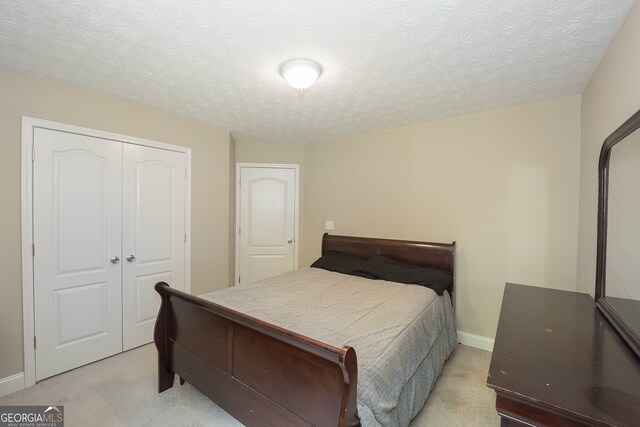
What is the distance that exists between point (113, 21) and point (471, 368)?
11.6 ft

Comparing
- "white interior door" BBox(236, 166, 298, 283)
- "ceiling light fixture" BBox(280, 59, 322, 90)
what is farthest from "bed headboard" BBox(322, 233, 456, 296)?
"ceiling light fixture" BBox(280, 59, 322, 90)

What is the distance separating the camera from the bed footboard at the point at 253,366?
1169 millimetres

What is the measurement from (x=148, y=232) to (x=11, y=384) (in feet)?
4.71

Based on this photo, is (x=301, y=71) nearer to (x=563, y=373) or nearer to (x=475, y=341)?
(x=563, y=373)

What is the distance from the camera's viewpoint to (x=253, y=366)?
1.49 metres

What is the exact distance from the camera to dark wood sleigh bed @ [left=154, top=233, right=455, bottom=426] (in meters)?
1.17

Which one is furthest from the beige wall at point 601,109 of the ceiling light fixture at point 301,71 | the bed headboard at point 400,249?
the ceiling light fixture at point 301,71

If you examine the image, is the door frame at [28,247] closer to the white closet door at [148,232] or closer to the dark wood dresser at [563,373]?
the white closet door at [148,232]

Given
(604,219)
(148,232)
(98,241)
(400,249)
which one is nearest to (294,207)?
(400,249)

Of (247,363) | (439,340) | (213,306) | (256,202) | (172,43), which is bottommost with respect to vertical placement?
(439,340)

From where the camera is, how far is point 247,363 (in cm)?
152

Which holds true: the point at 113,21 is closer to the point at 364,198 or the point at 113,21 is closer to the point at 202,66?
the point at 202,66

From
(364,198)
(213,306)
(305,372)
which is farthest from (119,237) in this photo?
(364,198)
